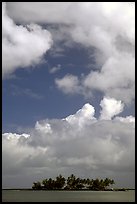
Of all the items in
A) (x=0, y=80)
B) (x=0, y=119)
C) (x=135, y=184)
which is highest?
(x=0, y=80)

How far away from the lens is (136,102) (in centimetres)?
334

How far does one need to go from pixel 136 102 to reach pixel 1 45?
55.0 inches

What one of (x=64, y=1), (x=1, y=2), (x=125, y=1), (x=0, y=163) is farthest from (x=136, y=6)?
(x=0, y=163)

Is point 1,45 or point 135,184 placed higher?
point 1,45

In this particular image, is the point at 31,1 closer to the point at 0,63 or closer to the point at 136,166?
the point at 0,63

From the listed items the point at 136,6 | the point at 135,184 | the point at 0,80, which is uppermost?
the point at 136,6

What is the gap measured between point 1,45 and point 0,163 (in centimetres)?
111

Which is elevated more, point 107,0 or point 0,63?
point 107,0

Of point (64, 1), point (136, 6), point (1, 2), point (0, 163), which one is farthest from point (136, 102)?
point (1, 2)

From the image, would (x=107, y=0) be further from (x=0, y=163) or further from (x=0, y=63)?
(x=0, y=163)

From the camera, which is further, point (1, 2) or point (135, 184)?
point (1, 2)

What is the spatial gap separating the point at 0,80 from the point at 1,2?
30.1 inches

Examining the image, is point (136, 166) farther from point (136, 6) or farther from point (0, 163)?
point (136, 6)

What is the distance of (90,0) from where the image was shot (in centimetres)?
335
